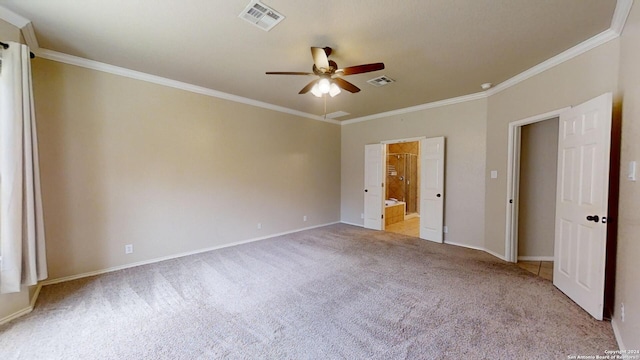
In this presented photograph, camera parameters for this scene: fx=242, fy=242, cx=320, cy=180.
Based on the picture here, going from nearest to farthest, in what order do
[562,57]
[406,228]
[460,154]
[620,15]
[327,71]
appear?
[620,15]
[327,71]
[562,57]
[460,154]
[406,228]

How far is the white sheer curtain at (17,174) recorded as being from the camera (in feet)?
6.58

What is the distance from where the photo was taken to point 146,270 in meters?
3.20

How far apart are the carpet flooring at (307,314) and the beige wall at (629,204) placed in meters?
0.31

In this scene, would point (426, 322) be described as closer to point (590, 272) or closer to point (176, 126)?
point (590, 272)

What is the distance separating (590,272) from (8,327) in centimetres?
511

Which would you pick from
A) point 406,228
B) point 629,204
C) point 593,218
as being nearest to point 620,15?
point 629,204

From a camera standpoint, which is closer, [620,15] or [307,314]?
[620,15]

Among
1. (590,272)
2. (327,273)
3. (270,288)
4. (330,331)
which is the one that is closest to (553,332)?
(590,272)

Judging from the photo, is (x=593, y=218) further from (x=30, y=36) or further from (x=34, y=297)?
(x=30, y=36)

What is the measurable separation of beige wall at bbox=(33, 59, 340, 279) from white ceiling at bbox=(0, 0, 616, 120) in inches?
17.7

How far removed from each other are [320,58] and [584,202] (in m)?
2.89

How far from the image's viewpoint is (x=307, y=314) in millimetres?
2244

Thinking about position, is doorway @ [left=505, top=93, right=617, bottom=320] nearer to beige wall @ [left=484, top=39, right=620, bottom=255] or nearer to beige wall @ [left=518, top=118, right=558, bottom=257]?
beige wall @ [left=484, top=39, right=620, bottom=255]

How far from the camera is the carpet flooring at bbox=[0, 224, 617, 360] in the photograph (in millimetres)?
1797
